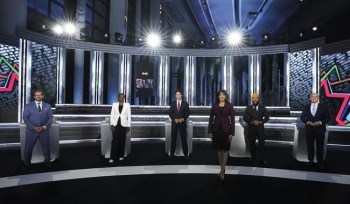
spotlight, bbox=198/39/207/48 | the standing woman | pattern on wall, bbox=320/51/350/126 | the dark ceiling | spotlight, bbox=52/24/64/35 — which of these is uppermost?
the dark ceiling

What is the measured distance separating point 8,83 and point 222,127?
6.15 m

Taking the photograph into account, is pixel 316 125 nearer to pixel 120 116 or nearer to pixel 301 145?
pixel 301 145

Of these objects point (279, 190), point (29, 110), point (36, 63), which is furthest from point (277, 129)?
point (36, 63)

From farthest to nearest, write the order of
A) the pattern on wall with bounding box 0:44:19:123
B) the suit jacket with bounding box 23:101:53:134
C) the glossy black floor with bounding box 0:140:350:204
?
the pattern on wall with bounding box 0:44:19:123
the suit jacket with bounding box 23:101:53:134
the glossy black floor with bounding box 0:140:350:204

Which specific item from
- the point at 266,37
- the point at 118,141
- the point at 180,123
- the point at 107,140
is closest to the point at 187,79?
the point at 266,37

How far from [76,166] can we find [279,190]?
123 inches

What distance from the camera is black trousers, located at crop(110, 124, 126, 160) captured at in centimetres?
459

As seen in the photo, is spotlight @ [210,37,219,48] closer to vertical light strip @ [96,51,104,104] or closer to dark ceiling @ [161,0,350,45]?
dark ceiling @ [161,0,350,45]

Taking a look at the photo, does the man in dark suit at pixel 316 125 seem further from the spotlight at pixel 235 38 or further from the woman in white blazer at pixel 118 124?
the spotlight at pixel 235 38

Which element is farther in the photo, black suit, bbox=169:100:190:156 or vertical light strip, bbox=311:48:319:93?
vertical light strip, bbox=311:48:319:93

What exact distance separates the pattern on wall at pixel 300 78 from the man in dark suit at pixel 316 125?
13.2 feet

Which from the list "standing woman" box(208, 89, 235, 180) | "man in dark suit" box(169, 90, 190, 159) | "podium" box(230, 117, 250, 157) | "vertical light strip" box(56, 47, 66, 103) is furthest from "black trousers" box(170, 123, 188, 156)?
"vertical light strip" box(56, 47, 66, 103)

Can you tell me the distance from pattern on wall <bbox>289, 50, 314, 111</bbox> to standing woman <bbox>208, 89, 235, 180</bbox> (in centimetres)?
571

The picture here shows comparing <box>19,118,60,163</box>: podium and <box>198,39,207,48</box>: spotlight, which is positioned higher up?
<box>198,39,207,48</box>: spotlight
